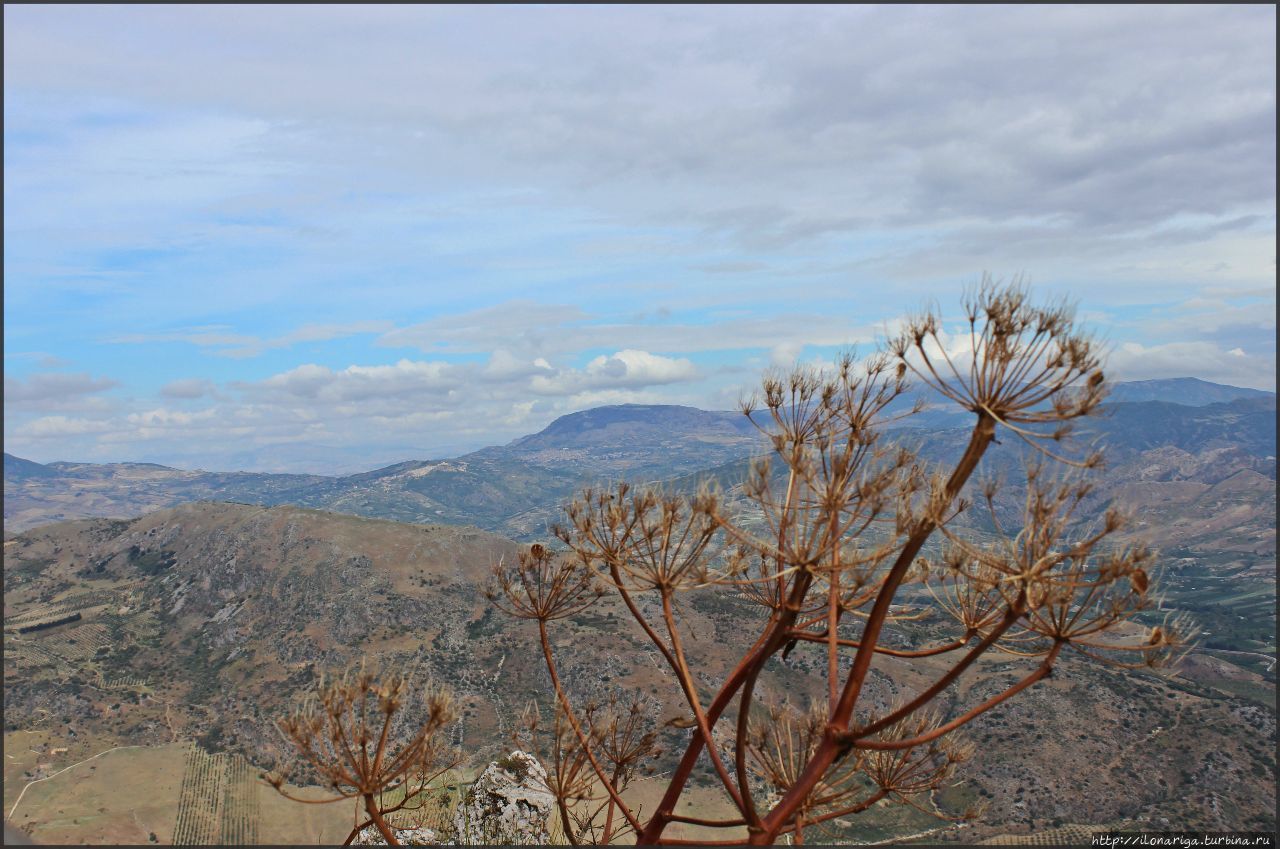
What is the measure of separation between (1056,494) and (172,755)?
132437 millimetres

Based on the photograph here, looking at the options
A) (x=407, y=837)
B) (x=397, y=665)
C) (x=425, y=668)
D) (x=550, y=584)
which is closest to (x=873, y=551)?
(x=550, y=584)

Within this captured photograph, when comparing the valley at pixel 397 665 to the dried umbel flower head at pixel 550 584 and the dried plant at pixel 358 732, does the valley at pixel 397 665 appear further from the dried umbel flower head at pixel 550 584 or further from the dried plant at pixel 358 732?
the dried plant at pixel 358 732

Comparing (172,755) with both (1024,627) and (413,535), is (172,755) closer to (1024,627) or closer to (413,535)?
(413,535)

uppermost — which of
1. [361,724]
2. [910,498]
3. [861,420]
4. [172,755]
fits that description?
[861,420]

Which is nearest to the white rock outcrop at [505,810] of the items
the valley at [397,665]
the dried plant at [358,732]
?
the dried plant at [358,732]

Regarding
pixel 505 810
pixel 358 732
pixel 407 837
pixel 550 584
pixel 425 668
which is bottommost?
pixel 425 668

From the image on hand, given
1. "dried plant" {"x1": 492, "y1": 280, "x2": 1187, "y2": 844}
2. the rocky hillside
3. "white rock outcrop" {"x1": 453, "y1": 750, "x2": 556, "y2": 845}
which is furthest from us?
the rocky hillside

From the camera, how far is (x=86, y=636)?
139500 millimetres

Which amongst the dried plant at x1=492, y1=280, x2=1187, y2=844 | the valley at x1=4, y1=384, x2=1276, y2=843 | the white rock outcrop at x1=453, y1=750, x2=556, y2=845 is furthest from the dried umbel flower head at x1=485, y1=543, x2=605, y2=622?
the valley at x1=4, y1=384, x2=1276, y2=843

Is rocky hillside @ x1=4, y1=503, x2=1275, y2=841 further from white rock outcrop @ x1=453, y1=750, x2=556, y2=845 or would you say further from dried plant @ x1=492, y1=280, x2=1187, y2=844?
dried plant @ x1=492, y1=280, x2=1187, y2=844

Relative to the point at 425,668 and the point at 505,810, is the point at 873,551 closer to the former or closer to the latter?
the point at 505,810

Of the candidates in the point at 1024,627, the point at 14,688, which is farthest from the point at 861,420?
the point at 14,688

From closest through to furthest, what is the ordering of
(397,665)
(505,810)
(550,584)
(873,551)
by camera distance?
1. (873,551)
2. (550,584)
3. (505,810)
4. (397,665)

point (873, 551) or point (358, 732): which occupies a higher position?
point (873, 551)
